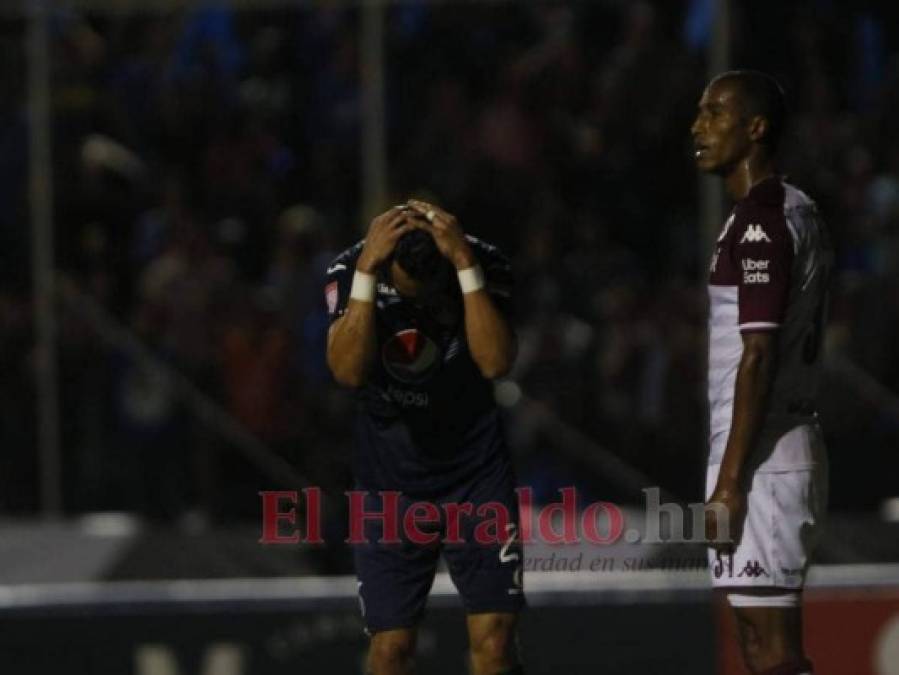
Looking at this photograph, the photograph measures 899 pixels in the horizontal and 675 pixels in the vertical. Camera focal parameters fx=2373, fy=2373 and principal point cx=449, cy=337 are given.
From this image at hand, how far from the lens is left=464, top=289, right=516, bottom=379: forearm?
5.99 metres

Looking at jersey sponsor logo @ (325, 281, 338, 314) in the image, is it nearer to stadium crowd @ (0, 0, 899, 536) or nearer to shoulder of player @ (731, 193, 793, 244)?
shoulder of player @ (731, 193, 793, 244)

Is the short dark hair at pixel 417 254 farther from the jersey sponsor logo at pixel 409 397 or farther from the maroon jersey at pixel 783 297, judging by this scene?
the maroon jersey at pixel 783 297

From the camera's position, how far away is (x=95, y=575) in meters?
9.22

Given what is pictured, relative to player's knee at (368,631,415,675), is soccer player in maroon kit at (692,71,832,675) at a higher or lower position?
higher

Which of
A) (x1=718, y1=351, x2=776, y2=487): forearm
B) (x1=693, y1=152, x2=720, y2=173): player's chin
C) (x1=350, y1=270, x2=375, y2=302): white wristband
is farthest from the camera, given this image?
(x1=350, y1=270, x2=375, y2=302): white wristband

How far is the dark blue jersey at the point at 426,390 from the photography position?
20.2 ft

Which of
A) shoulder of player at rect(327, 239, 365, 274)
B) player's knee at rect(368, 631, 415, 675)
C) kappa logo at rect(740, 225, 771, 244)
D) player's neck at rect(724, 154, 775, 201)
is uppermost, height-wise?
player's neck at rect(724, 154, 775, 201)

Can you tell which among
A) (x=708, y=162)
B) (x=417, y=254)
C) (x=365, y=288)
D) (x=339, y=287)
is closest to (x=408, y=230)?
(x=417, y=254)

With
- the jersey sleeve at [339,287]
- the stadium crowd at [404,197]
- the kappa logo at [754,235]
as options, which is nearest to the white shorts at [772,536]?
the kappa logo at [754,235]

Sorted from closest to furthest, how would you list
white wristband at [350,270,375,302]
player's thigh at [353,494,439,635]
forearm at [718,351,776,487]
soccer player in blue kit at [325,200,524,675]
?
forearm at [718,351,776,487], white wristband at [350,270,375,302], soccer player in blue kit at [325,200,524,675], player's thigh at [353,494,439,635]

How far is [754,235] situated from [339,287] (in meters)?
1.13

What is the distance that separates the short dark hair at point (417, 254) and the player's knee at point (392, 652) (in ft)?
3.14

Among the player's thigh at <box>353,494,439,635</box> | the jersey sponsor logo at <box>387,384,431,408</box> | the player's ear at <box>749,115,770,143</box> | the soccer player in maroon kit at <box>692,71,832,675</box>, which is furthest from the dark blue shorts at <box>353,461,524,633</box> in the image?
the player's ear at <box>749,115,770,143</box>

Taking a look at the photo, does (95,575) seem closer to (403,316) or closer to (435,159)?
(435,159)
